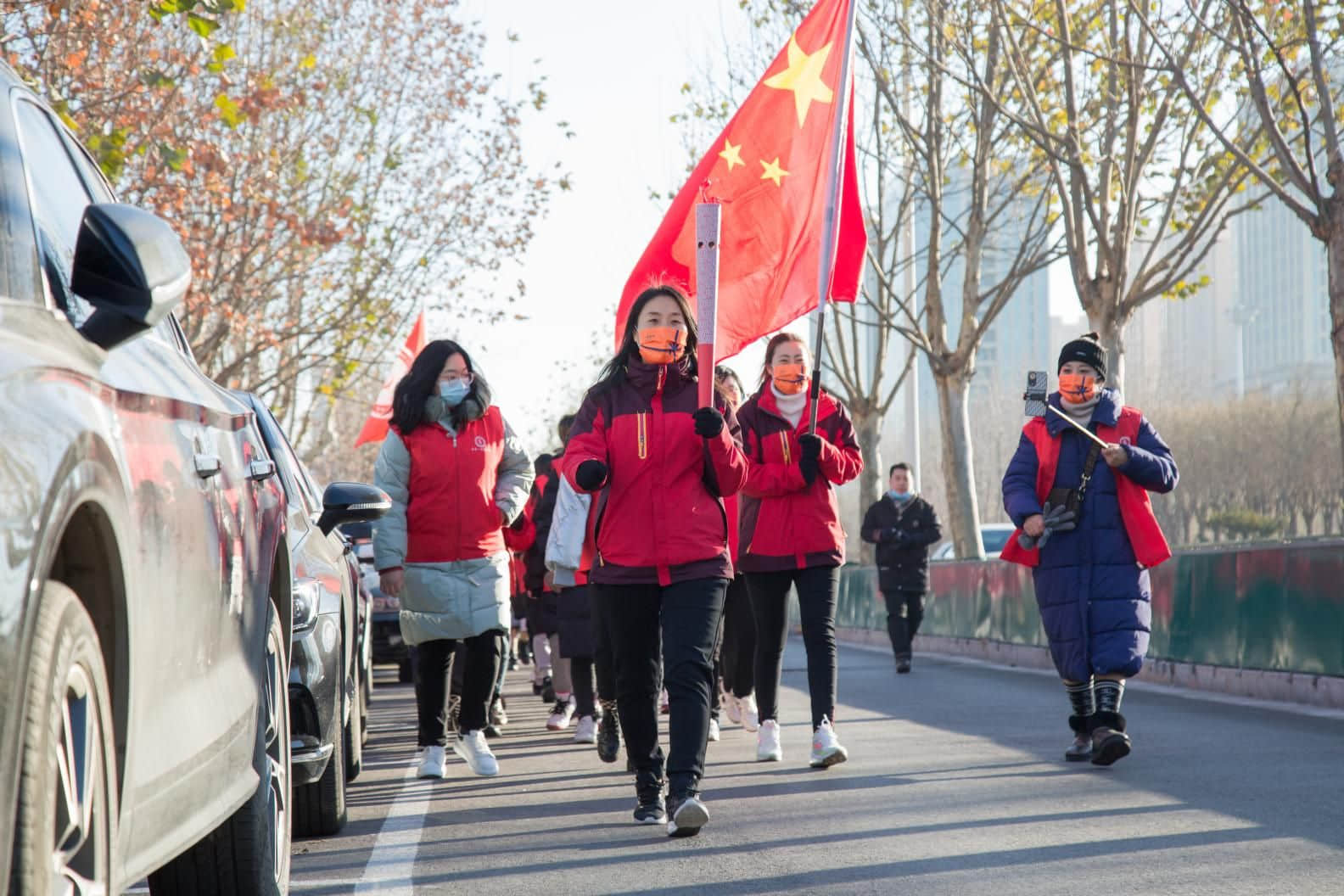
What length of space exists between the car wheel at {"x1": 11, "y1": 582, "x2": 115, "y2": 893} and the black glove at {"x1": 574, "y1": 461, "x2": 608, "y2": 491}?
3.99 m

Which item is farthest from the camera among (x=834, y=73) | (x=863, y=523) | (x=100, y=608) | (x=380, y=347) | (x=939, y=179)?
(x=380, y=347)

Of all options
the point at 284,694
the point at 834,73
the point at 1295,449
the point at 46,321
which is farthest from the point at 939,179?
the point at 1295,449

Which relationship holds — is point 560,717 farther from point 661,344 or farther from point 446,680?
point 661,344

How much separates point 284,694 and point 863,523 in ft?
43.6

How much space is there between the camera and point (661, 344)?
22.9 feet

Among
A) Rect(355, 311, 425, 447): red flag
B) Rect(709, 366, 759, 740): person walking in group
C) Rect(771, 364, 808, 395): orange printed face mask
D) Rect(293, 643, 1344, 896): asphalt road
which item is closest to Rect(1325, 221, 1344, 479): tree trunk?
Rect(293, 643, 1344, 896): asphalt road

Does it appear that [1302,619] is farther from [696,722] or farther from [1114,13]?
[1114,13]

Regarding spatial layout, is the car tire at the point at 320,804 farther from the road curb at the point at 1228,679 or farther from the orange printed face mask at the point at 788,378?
the road curb at the point at 1228,679

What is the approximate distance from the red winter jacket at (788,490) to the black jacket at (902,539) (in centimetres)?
811

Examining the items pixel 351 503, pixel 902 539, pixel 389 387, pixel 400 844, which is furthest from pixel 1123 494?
pixel 389 387

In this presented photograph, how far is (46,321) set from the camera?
2820mm

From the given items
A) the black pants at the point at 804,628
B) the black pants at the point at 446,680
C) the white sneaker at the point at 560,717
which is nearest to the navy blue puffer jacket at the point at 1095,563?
the black pants at the point at 804,628

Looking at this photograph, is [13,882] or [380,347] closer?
[13,882]

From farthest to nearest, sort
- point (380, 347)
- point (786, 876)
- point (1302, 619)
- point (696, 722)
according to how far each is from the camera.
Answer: point (380, 347), point (1302, 619), point (696, 722), point (786, 876)
